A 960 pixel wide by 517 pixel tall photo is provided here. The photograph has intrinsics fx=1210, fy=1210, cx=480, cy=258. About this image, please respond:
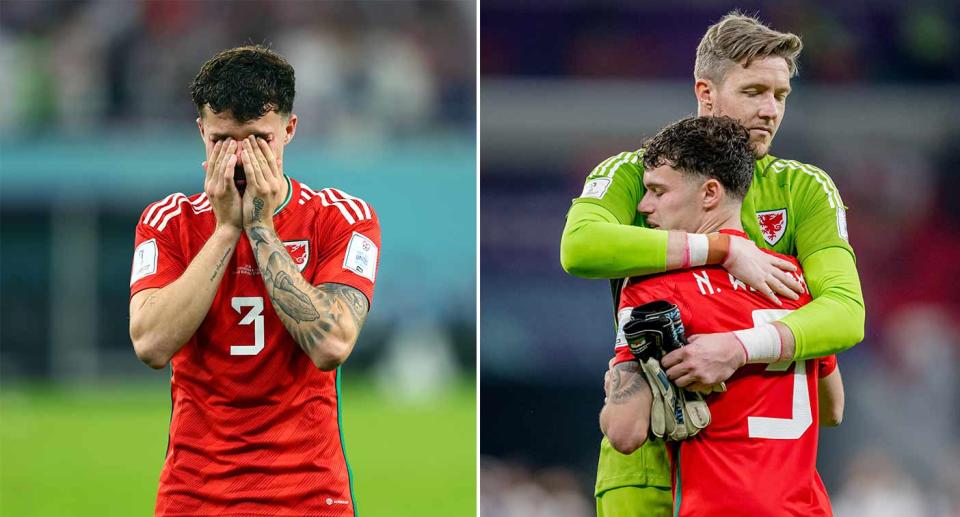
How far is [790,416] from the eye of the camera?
2992 millimetres

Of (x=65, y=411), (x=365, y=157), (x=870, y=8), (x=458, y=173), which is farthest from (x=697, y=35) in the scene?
(x=65, y=411)

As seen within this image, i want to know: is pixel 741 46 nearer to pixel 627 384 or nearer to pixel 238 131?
pixel 627 384

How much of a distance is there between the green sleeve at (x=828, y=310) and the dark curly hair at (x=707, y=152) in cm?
30

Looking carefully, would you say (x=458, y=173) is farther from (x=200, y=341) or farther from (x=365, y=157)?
(x=200, y=341)

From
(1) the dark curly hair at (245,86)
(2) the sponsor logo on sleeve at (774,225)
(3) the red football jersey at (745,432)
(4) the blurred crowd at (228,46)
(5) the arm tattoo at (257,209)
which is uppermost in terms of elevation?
(4) the blurred crowd at (228,46)

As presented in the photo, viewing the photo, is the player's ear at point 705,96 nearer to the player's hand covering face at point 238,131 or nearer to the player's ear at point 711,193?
the player's ear at point 711,193

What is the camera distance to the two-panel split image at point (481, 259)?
10.3ft

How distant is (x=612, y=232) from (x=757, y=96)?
0.78m

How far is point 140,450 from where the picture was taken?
13414 mm

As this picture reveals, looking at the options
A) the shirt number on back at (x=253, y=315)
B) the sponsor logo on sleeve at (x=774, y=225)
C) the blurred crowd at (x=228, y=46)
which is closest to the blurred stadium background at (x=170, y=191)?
the blurred crowd at (x=228, y=46)

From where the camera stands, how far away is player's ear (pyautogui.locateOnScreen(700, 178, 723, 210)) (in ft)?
10.6

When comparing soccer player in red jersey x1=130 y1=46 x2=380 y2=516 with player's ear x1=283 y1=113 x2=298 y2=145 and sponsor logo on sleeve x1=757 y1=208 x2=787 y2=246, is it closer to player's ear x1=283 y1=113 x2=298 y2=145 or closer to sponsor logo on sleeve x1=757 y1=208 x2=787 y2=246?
player's ear x1=283 y1=113 x2=298 y2=145

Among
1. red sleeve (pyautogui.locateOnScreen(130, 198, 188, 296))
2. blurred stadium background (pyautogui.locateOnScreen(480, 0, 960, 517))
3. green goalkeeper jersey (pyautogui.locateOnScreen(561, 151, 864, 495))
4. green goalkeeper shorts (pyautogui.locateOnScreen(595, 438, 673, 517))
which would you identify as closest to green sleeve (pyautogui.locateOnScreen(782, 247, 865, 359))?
green goalkeeper jersey (pyautogui.locateOnScreen(561, 151, 864, 495))

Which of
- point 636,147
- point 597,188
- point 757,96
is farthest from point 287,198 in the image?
point 636,147
